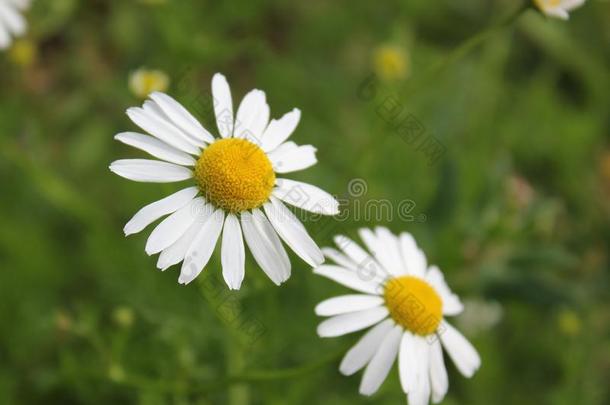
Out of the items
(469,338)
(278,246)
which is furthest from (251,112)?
(469,338)

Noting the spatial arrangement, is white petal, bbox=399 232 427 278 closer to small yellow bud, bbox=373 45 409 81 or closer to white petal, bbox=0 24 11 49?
white petal, bbox=0 24 11 49

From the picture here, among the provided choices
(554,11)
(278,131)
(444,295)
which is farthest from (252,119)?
(554,11)

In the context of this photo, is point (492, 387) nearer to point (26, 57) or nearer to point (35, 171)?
point (35, 171)

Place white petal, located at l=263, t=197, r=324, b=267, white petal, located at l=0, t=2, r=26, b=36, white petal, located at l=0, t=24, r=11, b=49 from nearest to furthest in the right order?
white petal, located at l=263, t=197, r=324, b=267
white petal, located at l=0, t=24, r=11, b=49
white petal, located at l=0, t=2, r=26, b=36

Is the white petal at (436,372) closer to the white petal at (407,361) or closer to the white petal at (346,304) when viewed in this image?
the white petal at (407,361)

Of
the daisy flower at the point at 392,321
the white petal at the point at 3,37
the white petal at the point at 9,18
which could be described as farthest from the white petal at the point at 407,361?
the white petal at the point at 9,18

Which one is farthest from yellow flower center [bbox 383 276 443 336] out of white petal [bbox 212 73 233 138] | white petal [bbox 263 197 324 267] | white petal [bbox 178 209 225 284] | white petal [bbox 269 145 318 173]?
white petal [bbox 212 73 233 138]
